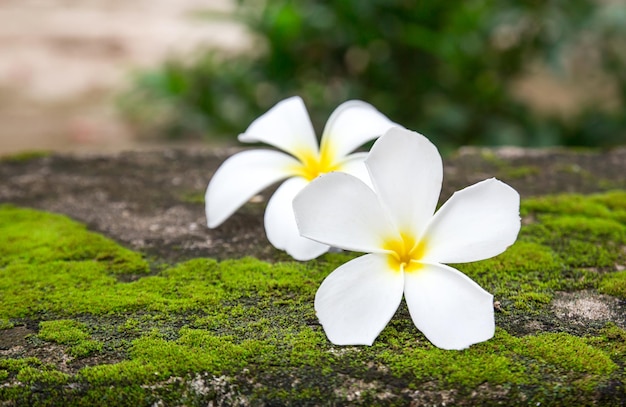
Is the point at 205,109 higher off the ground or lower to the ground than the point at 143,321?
lower

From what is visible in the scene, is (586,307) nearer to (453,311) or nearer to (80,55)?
(453,311)

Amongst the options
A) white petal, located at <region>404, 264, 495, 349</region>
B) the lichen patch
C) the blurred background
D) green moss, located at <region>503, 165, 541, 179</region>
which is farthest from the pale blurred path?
white petal, located at <region>404, 264, 495, 349</region>

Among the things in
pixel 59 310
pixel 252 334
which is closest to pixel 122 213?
pixel 59 310

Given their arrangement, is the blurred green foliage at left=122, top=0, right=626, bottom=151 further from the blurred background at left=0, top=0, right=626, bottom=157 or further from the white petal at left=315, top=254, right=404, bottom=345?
the white petal at left=315, top=254, right=404, bottom=345

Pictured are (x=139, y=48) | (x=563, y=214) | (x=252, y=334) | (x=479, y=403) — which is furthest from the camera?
(x=139, y=48)

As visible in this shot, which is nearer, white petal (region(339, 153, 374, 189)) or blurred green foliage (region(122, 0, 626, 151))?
white petal (region(339, 153, 374, 189))

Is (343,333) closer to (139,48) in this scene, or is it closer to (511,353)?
(511,353)
